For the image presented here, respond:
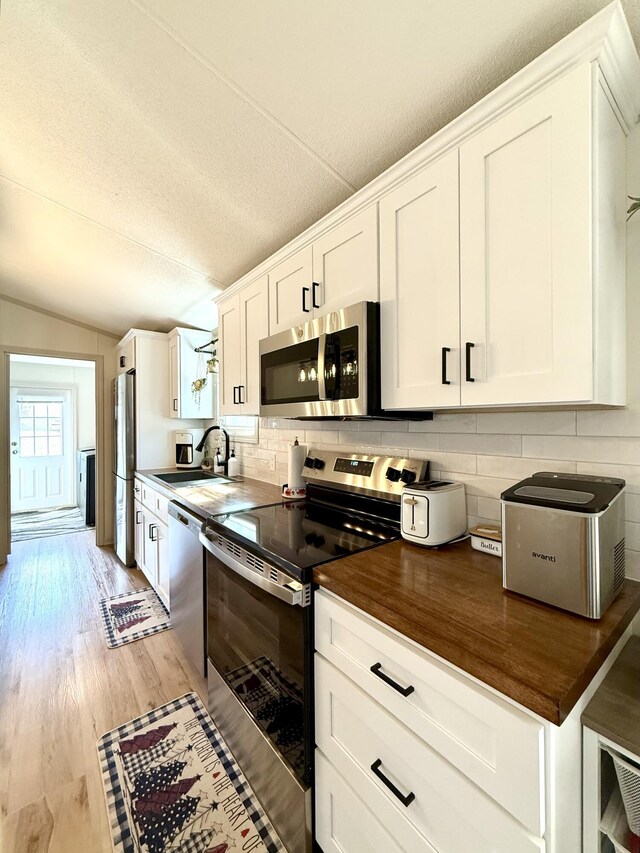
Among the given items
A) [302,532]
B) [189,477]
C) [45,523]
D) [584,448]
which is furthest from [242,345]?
[45,523]

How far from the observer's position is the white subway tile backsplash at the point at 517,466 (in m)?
1.14

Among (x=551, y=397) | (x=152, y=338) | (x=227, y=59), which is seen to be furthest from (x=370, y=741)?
(x=152, y=338)

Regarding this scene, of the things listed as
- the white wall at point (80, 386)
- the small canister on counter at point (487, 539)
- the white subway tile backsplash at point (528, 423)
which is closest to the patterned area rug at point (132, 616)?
the small canister on counter at point (487, 539)

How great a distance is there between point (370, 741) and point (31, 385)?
664cm

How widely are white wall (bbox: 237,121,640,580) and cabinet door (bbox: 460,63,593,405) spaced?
0.31 m

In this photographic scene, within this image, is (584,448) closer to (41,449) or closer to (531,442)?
(531,442)

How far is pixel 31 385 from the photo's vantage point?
18.2 ft

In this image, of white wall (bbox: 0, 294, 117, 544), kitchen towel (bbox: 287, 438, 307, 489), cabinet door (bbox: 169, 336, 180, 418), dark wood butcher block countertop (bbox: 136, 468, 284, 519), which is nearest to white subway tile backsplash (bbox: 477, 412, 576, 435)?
kitchen towel (bbox: 287, 438, 307, 489)

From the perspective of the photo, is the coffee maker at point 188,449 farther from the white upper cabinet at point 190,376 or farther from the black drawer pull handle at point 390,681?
the black drawer pull handle at point 390,681

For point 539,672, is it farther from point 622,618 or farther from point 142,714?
point 142,714

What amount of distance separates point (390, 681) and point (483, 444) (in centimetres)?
84

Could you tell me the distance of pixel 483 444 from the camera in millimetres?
1334

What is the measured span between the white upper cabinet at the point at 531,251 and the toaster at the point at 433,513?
377 mm

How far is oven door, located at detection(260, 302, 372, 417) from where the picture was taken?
1.29 metres
